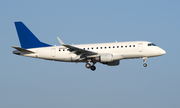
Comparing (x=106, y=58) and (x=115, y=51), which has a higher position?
(x=115, y=51)

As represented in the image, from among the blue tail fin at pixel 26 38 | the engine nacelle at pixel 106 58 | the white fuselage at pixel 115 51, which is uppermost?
the blue tail fin at pixel 26 38

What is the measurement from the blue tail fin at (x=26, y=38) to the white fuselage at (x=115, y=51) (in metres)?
2.10

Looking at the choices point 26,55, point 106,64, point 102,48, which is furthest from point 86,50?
point 26,55

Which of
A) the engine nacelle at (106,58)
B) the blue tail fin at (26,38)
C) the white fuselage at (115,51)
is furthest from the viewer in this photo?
the blue tail fin at (26,38)

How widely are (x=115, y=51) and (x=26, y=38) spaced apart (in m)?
16.4

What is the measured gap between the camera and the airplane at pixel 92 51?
49219 mm

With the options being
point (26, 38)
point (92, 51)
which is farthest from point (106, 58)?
point (26, 38)

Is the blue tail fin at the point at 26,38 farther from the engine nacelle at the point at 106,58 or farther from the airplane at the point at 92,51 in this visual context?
the engine nacelle at the point at 106,58

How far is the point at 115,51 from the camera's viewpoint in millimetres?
49500

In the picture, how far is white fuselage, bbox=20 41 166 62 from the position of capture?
49250mm

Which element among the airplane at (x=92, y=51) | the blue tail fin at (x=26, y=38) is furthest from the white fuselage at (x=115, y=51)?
the blue tail fin at (x=26, y=38)

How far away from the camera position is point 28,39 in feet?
178

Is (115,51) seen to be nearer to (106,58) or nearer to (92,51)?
(106,58)

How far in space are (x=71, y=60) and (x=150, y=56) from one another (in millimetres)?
13153
